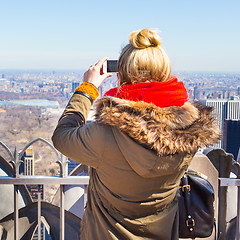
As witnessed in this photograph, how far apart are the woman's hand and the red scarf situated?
0.21m

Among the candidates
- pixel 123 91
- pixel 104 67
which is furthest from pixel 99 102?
pixel 104 67

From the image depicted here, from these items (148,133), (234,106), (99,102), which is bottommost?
(234,106)

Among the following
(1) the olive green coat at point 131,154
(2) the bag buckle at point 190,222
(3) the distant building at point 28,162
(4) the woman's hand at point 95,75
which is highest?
(4) the woman's hand at point 95,75

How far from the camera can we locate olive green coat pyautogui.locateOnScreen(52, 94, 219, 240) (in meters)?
1.44

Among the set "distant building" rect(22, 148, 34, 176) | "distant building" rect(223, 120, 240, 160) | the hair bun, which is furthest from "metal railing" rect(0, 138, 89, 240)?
the hair bun

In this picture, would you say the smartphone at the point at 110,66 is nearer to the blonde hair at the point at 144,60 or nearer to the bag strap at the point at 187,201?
the blonde hair at the point at 144,60

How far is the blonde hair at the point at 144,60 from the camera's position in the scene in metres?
1.47

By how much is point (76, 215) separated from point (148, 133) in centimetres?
164

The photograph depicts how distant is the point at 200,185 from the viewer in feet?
5.90

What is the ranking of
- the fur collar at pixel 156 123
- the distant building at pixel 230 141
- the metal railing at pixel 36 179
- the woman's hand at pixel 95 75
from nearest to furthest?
the fur collar at pixel 156 123
the woman's hand at pixel 95 75
the metal railing at pixel 36 179
the distant building at pixel 230 141

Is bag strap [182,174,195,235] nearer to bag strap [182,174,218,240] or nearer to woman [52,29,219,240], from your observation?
bag strap [182,174,218,240]

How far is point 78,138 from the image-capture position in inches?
57.9

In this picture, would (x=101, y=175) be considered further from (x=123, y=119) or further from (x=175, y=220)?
(x=175, y=220)

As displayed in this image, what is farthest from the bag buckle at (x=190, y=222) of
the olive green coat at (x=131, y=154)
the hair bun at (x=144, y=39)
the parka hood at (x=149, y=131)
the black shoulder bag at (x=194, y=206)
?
the hair bun at (x=144, y=39)
